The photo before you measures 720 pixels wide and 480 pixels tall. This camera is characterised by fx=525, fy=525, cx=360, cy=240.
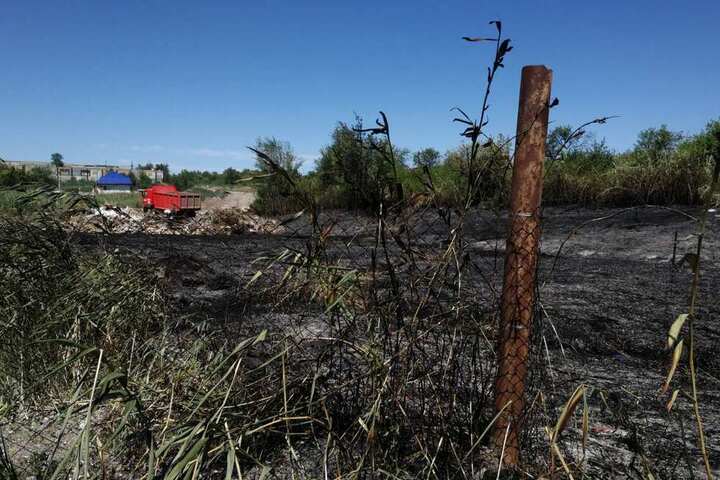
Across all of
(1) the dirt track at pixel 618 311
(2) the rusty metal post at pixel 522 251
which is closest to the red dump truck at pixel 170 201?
Answer: (1) the dirt track at pixel 618 311

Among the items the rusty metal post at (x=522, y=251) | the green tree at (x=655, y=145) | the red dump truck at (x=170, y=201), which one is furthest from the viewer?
the red dump truck at (x=170, y=201)

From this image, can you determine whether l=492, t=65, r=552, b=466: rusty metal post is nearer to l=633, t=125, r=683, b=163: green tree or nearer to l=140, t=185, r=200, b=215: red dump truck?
l=633, t=125, r=683, b=163: green tree

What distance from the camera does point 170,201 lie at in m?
19.8

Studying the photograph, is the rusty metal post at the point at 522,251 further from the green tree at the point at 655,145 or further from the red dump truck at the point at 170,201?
the red dump truck at the point at 170,201

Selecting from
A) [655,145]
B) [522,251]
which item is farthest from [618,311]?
[655,145]

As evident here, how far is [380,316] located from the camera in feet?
5.45

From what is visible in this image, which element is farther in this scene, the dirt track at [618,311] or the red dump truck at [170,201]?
the red dump truck at [170,201]

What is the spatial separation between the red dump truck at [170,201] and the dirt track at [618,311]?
9.94 metres

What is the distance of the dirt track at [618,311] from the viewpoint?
6.75 ft

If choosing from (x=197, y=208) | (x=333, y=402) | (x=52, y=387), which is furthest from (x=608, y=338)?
(x=197, y=208)

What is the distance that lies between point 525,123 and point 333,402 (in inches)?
49.1

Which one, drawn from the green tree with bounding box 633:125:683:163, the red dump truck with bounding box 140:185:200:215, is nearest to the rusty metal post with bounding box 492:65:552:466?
the green tree with bounding box 633:125:683:163

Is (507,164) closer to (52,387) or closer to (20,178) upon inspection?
(52,387)

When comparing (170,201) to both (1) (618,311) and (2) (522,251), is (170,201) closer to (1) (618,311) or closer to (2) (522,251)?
(1) (618,311)
